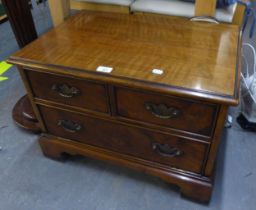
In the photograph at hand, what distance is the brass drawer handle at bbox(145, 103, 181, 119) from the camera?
2.40 ft

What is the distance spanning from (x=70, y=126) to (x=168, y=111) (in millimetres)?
420

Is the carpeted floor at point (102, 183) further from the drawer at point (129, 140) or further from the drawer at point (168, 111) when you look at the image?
the drawer at point (168, 111)

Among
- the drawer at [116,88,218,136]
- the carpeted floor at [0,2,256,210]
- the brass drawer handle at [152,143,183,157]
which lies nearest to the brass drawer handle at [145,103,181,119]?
the drawer at [116,88,218,136]

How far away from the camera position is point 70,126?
3.19 ft

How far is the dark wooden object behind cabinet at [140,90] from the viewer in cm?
70

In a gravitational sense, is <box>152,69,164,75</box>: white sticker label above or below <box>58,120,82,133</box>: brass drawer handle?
above

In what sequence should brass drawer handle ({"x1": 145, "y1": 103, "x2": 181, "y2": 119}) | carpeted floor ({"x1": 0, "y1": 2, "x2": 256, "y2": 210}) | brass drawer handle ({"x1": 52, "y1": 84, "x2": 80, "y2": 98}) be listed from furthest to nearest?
carpeted floor ({"x1": 0, "y1": 2, "x2": 256, "y2": 210}) → brass drawer handle ({"x1": 52, "y1": 84, "x2": 80, "y2": 98}) → brass drawer handle ({"x1": 145, "y1": 103, "x2": 181, "y2": 119})

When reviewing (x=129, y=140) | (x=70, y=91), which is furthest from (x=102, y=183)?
(x=70, y=91)

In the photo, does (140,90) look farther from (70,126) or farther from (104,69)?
(70,126)

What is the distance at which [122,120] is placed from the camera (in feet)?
2.75

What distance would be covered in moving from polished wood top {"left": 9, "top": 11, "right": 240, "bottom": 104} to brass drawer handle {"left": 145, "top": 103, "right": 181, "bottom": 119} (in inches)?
3.4

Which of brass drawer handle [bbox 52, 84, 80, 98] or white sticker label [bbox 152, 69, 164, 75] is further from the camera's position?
brass drawer handle [bbox 52, 84, 80, 98]

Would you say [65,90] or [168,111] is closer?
[168,111]

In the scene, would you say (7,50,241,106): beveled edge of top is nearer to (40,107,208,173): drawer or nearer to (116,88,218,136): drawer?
(116,88,218,136): drawer
